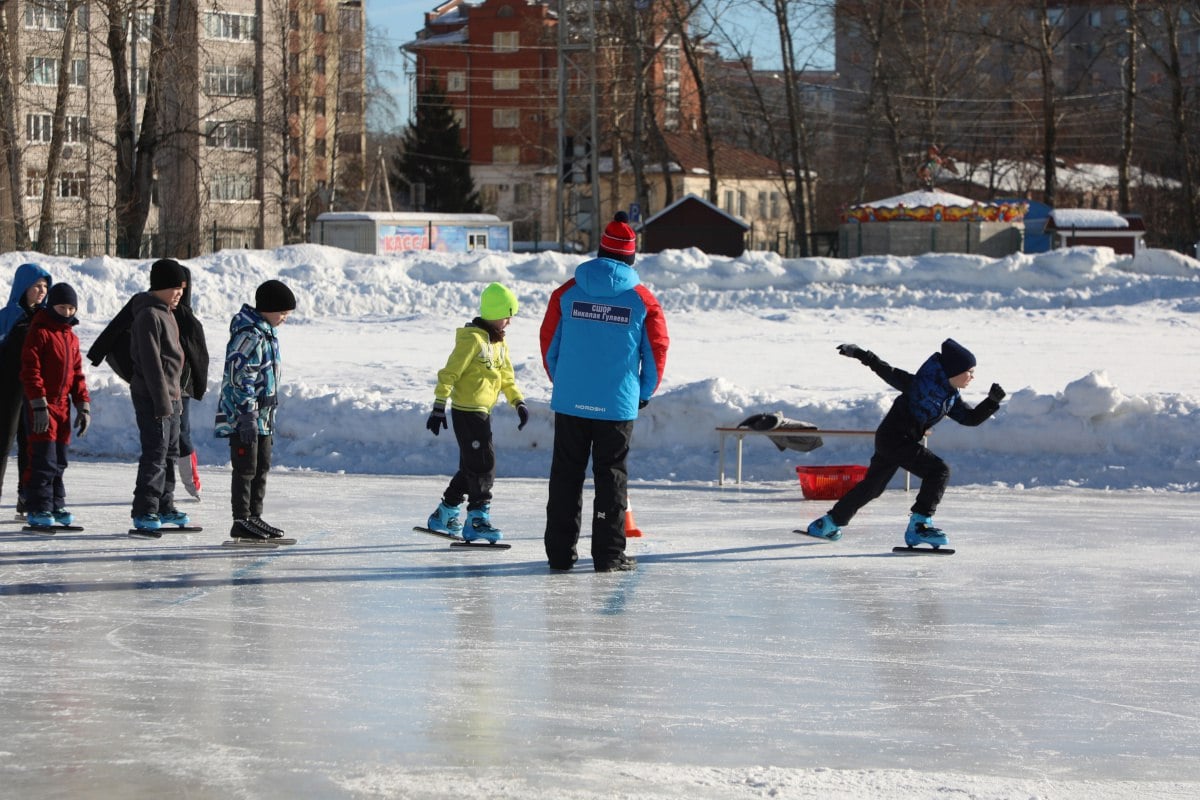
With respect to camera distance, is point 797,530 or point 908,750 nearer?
point 908,750

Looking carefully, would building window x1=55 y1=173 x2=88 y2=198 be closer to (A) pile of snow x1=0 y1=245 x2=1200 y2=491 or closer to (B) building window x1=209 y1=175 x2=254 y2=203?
(B) building window x1=209 y1=175 x2=254 y2=203

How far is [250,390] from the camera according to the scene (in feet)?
28.2

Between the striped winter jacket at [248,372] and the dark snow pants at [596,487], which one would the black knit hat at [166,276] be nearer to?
the striped winter jacket at [248,372]

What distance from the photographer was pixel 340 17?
64188mm

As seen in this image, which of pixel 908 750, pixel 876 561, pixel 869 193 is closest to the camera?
pixel 908 750

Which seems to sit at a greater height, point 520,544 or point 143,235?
point 143,235

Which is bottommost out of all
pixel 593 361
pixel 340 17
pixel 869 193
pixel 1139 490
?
pixel 1139 490

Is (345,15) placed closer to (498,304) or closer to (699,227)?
(699,227)

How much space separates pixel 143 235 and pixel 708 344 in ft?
49.2

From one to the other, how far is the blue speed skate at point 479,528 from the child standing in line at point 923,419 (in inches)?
81.7

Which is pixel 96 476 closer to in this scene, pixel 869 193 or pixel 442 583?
pixel 442 583

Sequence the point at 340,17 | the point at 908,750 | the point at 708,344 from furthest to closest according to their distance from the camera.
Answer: the point at 340,17 < the point at 708,344 < the point at 908,750

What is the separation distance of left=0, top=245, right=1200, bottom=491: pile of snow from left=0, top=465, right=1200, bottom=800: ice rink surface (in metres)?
3.27

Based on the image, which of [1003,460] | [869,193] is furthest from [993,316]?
[869,193]
